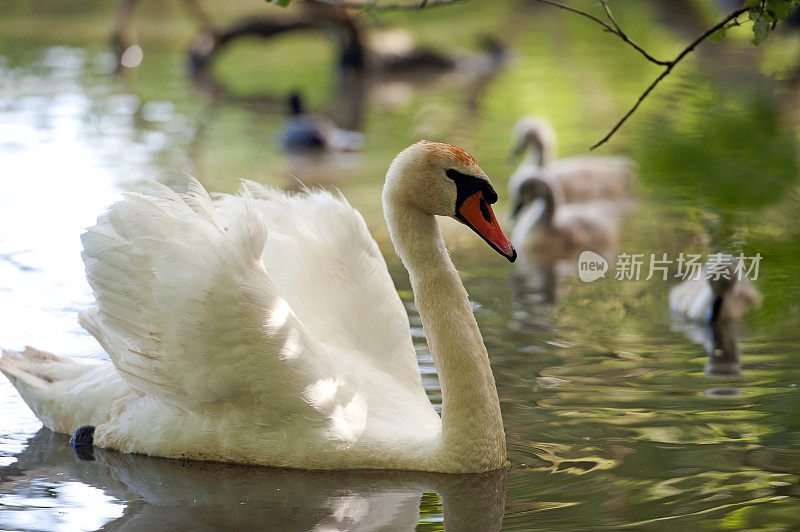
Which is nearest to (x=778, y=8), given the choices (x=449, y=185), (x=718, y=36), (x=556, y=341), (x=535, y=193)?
(x=718, y=36)

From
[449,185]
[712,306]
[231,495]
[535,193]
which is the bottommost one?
[231,495]

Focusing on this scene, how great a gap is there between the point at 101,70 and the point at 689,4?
60.3ft

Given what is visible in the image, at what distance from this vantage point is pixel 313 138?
13625 mm

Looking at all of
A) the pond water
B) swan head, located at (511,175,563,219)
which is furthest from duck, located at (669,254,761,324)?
swan head, located at (511,175,563,219)

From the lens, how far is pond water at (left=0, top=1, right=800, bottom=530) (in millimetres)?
1503

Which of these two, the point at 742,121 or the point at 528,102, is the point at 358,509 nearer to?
the point at 742,121

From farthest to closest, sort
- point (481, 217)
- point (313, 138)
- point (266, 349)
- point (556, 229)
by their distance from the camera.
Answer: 1. point (313, 138)
2. point (556, 229)
3. point (481, 217)
4. point (266, 349)

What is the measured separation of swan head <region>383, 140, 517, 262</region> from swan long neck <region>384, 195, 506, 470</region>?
9 centimetres

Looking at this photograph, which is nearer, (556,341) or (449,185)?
(449,185)

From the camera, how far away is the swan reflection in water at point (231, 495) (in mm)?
4273

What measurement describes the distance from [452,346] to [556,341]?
224 centimetres

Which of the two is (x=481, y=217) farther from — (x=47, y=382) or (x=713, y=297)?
(x=713, y=297)

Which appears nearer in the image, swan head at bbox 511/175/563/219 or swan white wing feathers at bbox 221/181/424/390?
swan white wing feathers at bbox 221/181/424/390

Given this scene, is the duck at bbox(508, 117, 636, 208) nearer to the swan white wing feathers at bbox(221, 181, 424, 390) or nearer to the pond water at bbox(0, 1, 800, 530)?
the pond water at bbox(0, 1, 800, 530)
